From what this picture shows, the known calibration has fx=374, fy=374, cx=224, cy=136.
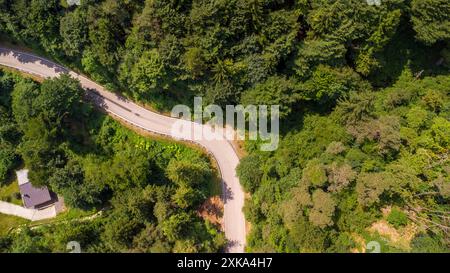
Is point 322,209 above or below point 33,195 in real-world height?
below

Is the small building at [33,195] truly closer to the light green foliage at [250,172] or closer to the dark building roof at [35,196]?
the dark building roof at [35,196]

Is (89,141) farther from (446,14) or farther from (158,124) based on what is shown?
(446,14)

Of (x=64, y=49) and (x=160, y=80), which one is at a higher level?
(x=64, y=49)

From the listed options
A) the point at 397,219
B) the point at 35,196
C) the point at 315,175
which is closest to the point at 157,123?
the point at 35,196

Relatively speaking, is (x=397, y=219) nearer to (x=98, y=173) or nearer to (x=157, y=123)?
(x=157, y=123)

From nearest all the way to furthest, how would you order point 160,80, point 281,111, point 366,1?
point 366,1 < point 281,111 < point 160,80

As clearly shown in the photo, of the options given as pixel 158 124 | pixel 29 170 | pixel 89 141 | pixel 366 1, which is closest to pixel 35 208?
pixel 29 170
